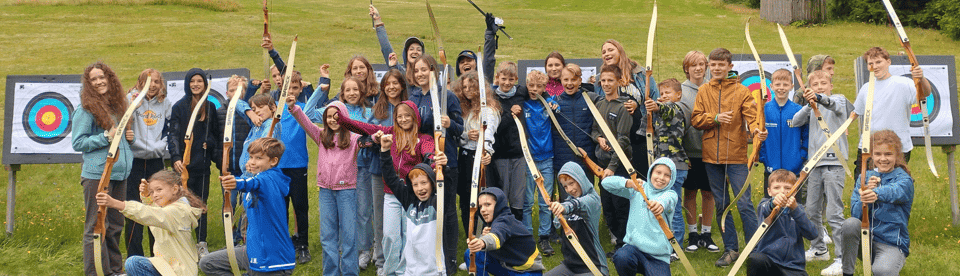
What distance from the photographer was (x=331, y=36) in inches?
774

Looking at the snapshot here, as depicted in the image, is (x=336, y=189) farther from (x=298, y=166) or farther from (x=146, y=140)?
(x=146, y=140)

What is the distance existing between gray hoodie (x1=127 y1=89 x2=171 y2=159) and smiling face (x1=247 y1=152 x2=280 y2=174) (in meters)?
1.81

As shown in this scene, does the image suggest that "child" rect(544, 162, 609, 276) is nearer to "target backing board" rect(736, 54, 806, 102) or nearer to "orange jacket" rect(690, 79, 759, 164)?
"orange jacket" rect(690, 79, 759, 164)

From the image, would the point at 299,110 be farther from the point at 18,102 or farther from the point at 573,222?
the point at 18,102

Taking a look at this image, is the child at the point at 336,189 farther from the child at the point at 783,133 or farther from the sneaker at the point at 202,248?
the child at the point at 783,133

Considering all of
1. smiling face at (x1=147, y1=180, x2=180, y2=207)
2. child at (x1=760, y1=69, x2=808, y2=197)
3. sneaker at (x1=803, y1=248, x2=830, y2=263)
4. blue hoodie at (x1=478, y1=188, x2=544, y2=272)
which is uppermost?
child at (x1=760, y1=69, x2=808, y2=197)

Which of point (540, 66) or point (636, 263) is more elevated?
point (540, 66)

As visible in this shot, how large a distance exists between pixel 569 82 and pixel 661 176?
5.15 feet

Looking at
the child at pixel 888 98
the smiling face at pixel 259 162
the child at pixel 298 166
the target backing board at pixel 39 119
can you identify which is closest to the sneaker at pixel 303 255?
the child at pixel 298 166

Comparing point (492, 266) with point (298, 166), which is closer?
point (492, 266)

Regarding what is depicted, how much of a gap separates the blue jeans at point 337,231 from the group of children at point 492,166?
0.01 m

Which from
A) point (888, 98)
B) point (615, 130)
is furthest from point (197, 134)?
point (888, 98)

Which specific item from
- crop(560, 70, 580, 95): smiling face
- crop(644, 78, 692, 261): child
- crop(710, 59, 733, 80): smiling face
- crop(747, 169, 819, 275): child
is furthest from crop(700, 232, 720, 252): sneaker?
crop(560, 70, 580, 95): smiling face

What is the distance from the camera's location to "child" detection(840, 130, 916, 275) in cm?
544
